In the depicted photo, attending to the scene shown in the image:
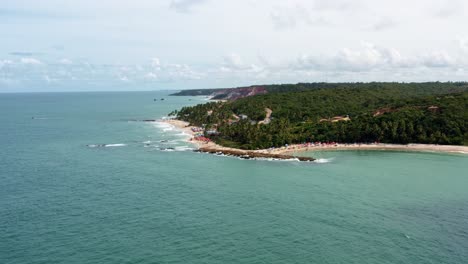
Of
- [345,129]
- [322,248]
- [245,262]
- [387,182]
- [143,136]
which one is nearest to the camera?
[245,262]

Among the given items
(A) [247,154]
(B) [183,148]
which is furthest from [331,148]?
(B) [183,148]

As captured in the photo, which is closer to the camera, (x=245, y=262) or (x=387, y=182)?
(x=245, y=262)

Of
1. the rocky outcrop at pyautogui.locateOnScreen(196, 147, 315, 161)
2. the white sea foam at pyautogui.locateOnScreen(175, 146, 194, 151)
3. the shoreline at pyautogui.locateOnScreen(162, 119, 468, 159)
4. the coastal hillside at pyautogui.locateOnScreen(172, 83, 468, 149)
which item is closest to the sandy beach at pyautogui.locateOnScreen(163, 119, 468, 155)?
the shoreline at pyautogui.locateOnScreen(162, 119, 468, 159)

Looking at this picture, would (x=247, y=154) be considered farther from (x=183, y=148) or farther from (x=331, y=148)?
(x=331, y=148)

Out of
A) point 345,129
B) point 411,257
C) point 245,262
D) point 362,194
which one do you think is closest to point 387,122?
point 345,129

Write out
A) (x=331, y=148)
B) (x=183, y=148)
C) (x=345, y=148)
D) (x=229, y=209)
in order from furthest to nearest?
(x=331, y=148) < (x=345, y=148) < (x=183, y=148) < (x=229, y=209)

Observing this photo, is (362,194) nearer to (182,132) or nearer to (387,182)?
(387,182)

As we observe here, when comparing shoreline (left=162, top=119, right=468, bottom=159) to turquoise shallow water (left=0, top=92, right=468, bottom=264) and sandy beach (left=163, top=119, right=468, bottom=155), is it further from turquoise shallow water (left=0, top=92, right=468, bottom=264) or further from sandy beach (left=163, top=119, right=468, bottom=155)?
turquoise shallow water (left=0, top=92, right=468, bottom=264)

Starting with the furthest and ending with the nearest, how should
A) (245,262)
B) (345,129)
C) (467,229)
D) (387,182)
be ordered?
(345,129) < (387,182) < (467,229) < (245,262)

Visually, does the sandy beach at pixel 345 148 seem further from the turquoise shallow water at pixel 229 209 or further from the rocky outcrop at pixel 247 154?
the turquoise shallow water at pixel 229 209
